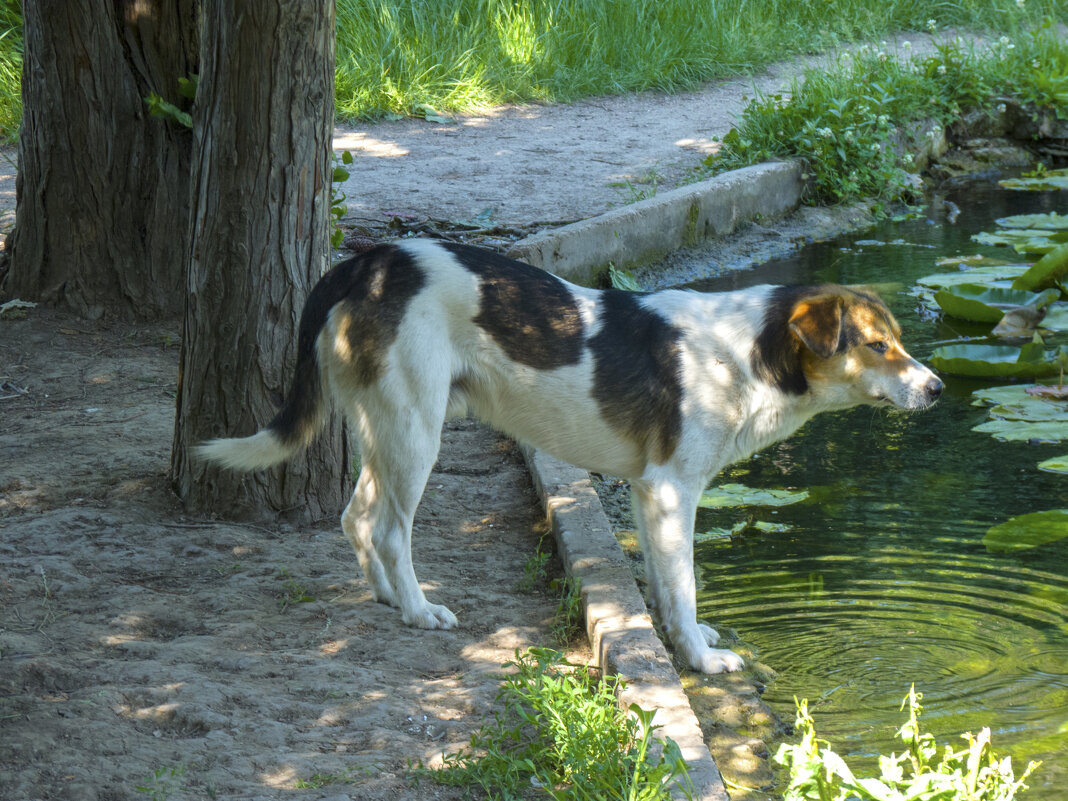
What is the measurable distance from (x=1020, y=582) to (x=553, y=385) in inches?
77.0

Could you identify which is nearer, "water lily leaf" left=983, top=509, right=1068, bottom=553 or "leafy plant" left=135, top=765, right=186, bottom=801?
"leafy plant" left=135, top=765, right=186, bottom=801

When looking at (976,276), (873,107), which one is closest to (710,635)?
(976,276)

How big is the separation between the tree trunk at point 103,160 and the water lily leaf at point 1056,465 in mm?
4344

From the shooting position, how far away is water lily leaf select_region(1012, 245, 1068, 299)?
22.0 feet

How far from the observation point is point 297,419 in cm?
356

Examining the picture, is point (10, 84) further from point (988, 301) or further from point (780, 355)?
point (780, 355)

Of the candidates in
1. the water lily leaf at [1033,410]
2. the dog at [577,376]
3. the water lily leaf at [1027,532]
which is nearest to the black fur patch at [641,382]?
the dog at [577,376]

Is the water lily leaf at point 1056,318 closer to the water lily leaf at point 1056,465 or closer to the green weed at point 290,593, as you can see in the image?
the water lily leaf at point 1056,465

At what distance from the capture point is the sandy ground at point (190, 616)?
8.63 feet

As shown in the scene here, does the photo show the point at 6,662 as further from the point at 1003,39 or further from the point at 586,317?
the point at 1003,39

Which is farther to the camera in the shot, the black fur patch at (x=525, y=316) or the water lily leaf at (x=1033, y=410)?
the water lily leaf at (x=1033, y=410)

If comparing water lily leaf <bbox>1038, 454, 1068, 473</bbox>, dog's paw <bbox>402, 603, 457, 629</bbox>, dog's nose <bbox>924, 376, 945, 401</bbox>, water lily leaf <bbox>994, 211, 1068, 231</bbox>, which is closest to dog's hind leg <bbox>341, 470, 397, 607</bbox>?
dog's paw <bbox>402, 603, 457, 629</bbox>

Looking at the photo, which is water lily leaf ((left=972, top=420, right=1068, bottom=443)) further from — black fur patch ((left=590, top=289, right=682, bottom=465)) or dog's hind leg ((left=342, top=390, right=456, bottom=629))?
dog's hind leg ((left=342, top=390, right=456, bottom=629))

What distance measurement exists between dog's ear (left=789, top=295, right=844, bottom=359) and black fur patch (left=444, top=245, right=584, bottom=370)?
0.69 m
